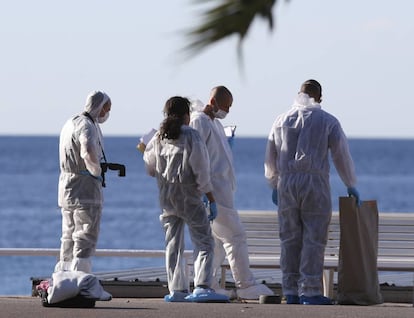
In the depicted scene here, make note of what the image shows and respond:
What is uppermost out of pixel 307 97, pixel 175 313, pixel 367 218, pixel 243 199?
pixel 243 199

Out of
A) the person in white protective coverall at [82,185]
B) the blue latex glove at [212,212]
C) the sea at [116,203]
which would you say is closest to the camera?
the blue latex glove at [212,212]

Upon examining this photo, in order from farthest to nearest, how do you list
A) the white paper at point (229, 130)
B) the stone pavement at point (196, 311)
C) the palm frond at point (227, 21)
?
the white paper at point (229, 130) < the stone pavement at point (196, 311) < the palm frond at point (227, 21)

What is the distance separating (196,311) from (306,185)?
1.58 meters

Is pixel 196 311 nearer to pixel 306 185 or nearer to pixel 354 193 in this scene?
pixel 306 185

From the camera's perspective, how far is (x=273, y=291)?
15.3 meters

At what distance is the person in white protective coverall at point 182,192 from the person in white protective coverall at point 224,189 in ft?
1.49

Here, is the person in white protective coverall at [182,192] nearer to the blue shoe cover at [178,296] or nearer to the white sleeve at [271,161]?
the blue shoe cover at [178,296]

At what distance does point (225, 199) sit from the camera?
14219 millimetres

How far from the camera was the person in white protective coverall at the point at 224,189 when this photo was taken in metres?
14.2

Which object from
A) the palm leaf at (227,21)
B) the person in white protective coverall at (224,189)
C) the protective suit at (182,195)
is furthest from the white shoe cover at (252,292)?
the palm leaf at (227,21)

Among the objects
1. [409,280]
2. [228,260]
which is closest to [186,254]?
[228,260]

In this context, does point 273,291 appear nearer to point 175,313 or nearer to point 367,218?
point 367,218

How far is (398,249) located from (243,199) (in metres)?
61.3

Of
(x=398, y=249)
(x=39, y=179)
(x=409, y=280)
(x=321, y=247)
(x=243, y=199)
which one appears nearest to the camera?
(x=321, y=247)
